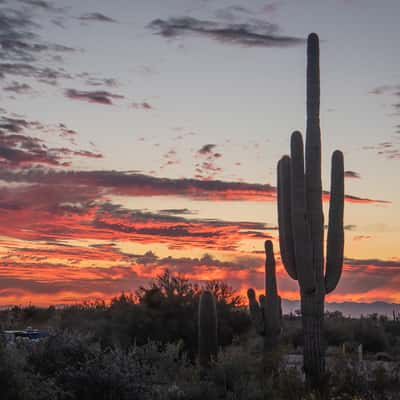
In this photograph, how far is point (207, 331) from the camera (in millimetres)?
23984

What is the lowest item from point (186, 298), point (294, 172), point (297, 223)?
point (186, 298)

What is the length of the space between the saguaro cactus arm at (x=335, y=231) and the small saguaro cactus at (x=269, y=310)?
→ 447cm

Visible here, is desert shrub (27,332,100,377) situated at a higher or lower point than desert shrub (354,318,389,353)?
higher

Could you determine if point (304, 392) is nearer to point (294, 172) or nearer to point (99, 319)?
point (294, 172)

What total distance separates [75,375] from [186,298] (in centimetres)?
1591

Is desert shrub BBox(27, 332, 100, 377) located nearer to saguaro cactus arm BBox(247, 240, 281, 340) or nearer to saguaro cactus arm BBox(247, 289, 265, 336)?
saguaro cactus arm BBox(247, 289, 265, 336)

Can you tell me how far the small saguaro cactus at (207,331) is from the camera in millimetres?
23578

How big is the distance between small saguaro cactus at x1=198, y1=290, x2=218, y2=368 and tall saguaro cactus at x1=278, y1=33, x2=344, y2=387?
360 cm

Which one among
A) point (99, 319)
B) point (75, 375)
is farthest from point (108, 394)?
point (99, 319)

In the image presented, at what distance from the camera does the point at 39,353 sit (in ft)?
56.2

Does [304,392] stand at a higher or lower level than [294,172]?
lower

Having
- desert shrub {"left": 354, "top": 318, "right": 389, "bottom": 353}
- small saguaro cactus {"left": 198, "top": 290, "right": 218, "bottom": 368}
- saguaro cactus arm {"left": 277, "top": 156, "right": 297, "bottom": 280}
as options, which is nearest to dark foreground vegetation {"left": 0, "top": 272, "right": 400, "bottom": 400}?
small saguaro cactus {"left": 198, "top": 290, "right": 218, "bottom": 368}

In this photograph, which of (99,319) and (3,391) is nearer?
(3,391)

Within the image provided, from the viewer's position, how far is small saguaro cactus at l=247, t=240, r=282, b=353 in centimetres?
2577
